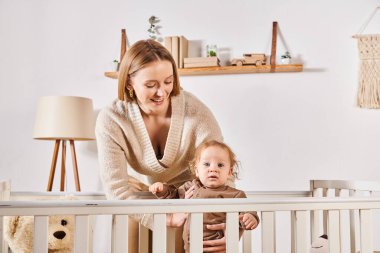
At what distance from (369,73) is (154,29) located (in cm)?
136

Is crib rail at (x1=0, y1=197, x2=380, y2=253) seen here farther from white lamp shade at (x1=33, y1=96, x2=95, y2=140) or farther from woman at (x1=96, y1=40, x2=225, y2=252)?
white lamp shade at (x1=33, y1=96, x2=95, y2=140)

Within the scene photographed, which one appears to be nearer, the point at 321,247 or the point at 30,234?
the point at 321,247

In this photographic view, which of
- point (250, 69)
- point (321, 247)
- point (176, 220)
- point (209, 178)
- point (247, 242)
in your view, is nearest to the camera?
point (321, 247)

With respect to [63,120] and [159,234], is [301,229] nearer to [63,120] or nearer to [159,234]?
[159,234]

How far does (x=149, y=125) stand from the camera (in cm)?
178

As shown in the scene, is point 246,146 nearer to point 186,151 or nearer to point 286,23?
point 286,23

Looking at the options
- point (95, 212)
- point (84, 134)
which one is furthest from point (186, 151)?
point (84, 134)

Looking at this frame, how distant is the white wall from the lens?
119 inches

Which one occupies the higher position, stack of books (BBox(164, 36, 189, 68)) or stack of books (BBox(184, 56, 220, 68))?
stack of books (BBox(164, 36, 189, 68))

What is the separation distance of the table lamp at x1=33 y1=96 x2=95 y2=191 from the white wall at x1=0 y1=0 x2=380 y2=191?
25 centimetres

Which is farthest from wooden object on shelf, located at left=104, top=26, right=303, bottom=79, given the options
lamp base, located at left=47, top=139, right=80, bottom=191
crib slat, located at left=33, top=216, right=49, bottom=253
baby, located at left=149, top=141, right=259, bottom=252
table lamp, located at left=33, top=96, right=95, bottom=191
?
crib slat, located at left=33, top=216, right=49, bottom=253

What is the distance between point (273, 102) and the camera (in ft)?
10.1

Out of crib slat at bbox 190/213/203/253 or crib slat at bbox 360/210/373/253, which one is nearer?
crib slat at bbox 190/213/203/253

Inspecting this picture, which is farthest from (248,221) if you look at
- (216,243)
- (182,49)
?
(182,49)
